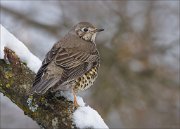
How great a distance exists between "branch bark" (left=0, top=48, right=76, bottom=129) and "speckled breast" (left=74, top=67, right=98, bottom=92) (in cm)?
58

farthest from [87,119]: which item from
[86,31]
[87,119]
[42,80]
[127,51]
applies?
[127,51]

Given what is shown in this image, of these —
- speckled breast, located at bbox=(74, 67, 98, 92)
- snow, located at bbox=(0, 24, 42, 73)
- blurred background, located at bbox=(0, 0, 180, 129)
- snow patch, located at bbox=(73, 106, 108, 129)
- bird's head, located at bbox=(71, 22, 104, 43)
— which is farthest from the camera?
blurred background, located at bbox=(0, 0, 180, 129)

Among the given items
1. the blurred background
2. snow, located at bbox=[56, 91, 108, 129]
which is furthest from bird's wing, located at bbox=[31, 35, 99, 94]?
the blurred background

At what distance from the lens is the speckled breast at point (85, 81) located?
20.5 ft

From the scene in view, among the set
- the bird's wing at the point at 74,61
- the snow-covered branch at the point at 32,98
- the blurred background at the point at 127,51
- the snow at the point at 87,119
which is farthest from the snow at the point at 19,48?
the blurred background at the point at 127,51

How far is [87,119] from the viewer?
16.8 ft

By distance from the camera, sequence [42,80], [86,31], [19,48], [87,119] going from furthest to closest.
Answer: [86,31] < [19,48] < [42,80] < [87,119]

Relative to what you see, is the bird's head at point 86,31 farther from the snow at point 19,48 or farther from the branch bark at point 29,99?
the branch bark at point 29,99

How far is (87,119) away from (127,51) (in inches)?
236

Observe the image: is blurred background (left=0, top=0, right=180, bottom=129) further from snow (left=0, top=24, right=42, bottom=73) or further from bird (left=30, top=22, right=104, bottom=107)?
snow (left=0, top=24, right=42, bottom=73)

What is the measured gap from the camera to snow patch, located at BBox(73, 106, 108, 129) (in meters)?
5.06

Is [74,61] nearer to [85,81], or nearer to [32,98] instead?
[85,81]

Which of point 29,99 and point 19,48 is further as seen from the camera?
point 19,48

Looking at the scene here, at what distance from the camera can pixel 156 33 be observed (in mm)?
11406
